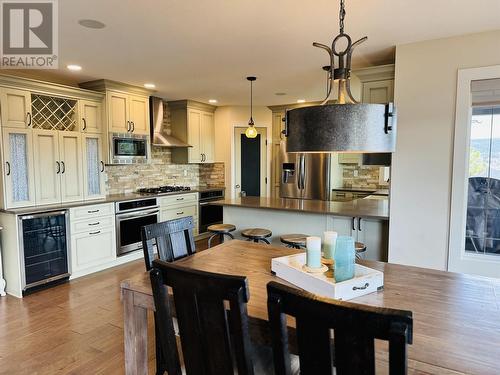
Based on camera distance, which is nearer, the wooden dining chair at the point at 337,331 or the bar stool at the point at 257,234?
the wooden dining chair at the point at 337,331

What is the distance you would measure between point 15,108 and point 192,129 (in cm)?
287

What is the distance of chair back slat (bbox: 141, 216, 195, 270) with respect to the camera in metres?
2.08

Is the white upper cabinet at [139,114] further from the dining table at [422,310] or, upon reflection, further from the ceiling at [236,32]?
the dining table at [422,310]

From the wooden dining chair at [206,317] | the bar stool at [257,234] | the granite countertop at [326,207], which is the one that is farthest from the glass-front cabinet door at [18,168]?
the wooden dining chair at [206,317]

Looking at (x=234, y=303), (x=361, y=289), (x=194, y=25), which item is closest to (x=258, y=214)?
(x=194, y=25)

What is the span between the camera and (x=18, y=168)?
3.60m

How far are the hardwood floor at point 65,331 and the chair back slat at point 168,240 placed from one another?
2.70ft

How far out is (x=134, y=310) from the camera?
1740mm

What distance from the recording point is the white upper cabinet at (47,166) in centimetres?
375

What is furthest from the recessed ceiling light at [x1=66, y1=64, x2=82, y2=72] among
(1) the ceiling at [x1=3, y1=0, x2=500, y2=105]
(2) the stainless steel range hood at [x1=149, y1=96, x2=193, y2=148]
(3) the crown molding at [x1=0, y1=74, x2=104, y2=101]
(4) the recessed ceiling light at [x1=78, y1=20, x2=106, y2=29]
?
(2) the stainless steel range hood at [x1=149, y1=96, x2=193, y2=148]

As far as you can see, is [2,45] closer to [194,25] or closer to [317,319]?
[194,25]

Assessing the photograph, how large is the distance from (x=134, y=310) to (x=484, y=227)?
2948mm

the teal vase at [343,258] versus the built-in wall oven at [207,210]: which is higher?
the teal vase at [343,258]

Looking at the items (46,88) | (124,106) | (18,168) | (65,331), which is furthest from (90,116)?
(65,331)
